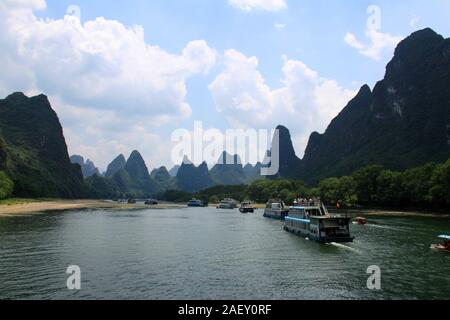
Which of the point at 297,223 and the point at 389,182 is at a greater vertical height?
the point at 389,182

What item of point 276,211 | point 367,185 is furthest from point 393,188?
point 276,211

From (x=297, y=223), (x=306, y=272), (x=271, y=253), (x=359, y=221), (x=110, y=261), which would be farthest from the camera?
(x=359, y=221)

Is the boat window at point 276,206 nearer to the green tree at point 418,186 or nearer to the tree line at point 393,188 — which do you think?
the tree line at point 393,188

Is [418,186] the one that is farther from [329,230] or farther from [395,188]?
[329,230]

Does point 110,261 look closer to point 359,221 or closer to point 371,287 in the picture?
point 371,287

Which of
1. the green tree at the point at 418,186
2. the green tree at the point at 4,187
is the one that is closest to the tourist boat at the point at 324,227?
the green tree at the point at 418,186
